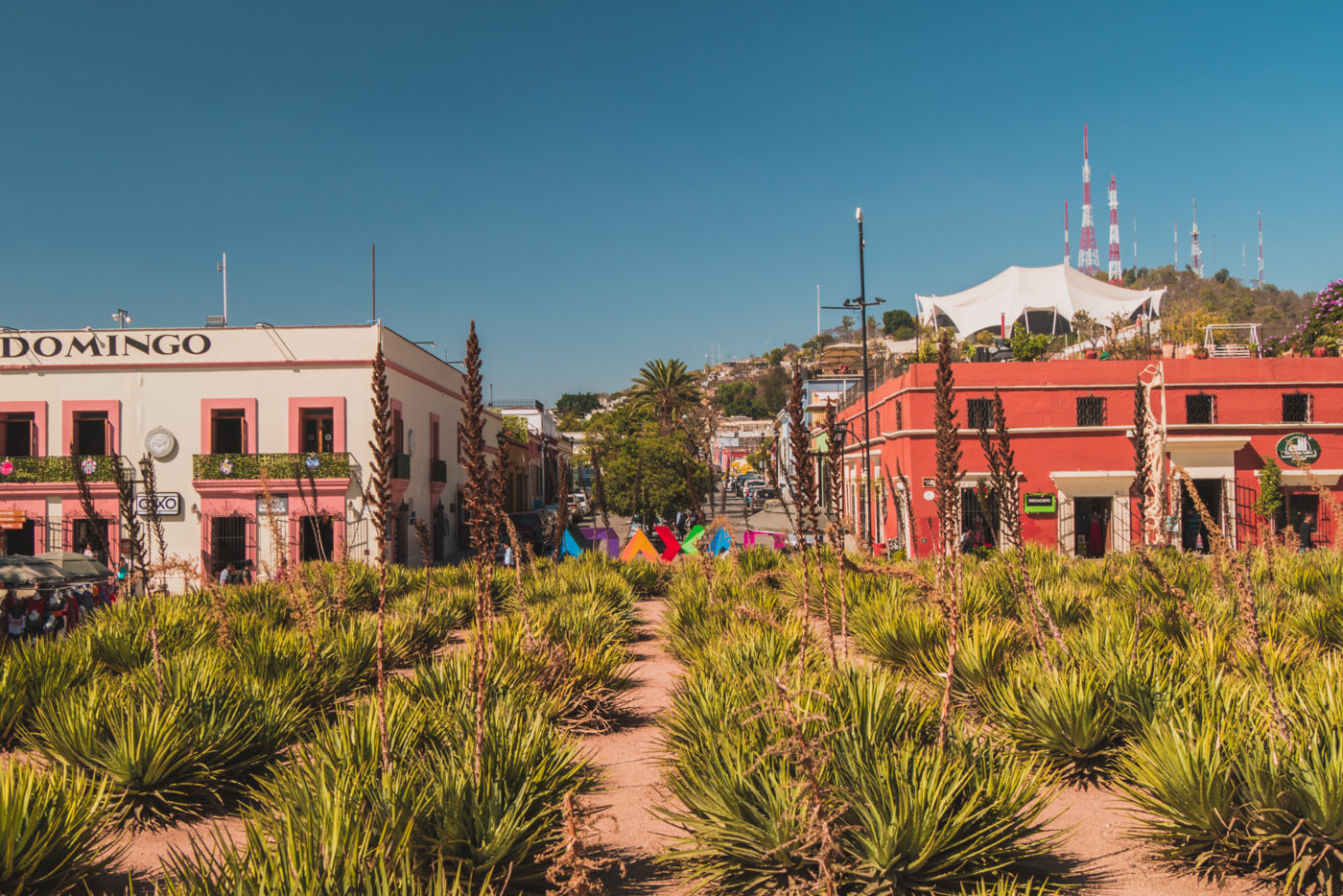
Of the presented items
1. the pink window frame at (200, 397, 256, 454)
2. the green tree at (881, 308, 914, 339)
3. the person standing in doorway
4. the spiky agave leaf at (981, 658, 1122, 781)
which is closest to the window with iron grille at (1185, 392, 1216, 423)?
the person standing in doorway

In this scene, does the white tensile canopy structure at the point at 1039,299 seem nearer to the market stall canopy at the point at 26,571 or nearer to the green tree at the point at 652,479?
the green tree at the point at 652,479

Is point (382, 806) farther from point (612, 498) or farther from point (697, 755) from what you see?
point (612, 498)

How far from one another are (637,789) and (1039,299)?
226 feet

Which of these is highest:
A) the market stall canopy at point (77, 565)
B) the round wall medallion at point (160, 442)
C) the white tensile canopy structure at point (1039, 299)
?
the white tensile canopy structure at point (1039, 299)

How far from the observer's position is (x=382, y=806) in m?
4.24

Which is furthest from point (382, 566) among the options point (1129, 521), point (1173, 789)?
point (1129, 521)

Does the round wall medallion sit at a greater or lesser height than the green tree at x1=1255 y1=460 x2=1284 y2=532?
greater

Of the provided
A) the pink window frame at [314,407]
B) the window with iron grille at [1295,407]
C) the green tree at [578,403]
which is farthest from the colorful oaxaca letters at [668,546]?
the green tree at [578,403]

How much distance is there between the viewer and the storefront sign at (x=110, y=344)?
26.0 meters

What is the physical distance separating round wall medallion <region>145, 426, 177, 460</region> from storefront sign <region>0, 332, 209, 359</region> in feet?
8.26

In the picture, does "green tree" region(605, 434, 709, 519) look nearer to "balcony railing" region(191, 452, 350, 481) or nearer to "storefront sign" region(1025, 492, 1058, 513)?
"balcony railing" region(191, 452, 350, 481)

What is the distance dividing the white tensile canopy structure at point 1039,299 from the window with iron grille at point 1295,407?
38355 mm

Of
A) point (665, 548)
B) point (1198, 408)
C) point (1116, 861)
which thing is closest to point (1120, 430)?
point (1198, 408)

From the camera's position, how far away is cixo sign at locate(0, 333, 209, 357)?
2595 cm
